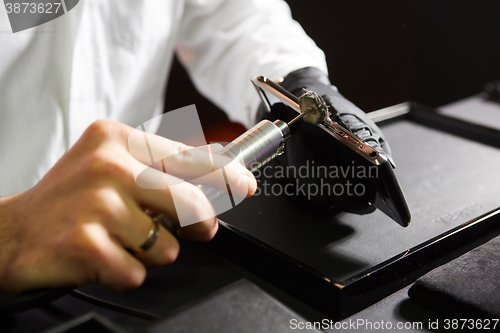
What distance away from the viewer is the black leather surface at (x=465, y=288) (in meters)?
0.29

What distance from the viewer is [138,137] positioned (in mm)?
313

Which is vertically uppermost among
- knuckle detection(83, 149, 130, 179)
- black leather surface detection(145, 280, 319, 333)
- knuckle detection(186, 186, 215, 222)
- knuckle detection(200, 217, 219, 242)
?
knuckle detection(83, 149, 130, 179)

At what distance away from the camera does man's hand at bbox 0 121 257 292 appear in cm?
28

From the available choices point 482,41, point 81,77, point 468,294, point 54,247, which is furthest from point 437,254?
point 482,41

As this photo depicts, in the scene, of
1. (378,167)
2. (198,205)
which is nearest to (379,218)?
(378,167)

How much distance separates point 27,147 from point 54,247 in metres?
0.38

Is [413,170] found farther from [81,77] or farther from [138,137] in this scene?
[81,77]

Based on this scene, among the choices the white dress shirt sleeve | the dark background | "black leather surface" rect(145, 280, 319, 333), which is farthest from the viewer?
the dark background

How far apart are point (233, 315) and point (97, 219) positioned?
0.36 feet

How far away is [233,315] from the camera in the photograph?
25 centimetres

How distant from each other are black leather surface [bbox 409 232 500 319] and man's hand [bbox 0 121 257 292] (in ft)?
0.51

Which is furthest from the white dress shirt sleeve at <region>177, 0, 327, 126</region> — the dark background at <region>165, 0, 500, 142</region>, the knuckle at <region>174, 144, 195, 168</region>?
the knuckle at <region>174, 144, 195, 168</region>

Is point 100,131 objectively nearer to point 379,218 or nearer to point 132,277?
point 132,277

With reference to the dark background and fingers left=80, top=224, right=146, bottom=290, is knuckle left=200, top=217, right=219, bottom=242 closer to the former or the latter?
fingers left=80, top=224, right=146, bottom=290
